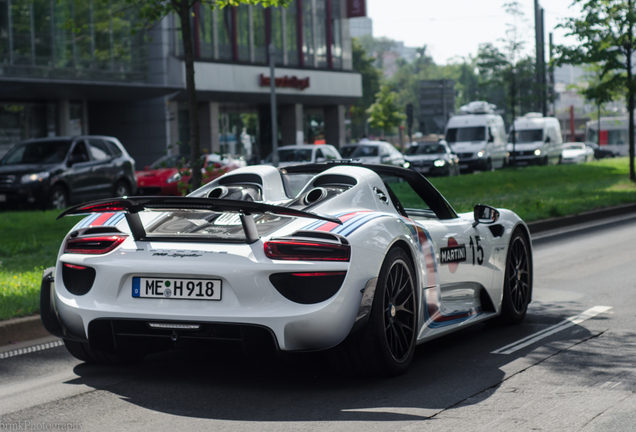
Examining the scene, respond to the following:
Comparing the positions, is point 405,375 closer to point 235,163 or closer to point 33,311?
point 33,311

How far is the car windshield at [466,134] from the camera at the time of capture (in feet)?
127

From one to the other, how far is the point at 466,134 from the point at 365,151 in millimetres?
8988

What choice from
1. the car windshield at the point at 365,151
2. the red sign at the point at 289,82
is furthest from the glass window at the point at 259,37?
the car windshield at the point at 365,151

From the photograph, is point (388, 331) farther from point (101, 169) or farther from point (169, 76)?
point (169, 76)

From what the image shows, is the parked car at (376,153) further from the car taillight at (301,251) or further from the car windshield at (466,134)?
the car taillight at (301,251)

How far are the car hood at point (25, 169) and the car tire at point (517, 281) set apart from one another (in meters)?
15.0

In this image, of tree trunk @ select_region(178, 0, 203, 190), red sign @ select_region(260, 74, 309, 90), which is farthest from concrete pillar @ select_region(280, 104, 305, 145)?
tree trunk @ select_region(178, 0, 203, 190)

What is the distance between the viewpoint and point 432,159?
32625 millimetres

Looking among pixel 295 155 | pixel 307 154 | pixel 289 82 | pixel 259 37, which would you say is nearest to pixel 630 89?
pixel 307 154

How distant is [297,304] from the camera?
4602 mm

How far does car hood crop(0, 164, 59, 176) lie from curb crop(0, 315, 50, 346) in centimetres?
1381

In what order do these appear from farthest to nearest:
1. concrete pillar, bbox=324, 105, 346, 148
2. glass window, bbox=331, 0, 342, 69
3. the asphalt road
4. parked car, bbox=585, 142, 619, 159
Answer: parked car, bbox=585, 142, 619, 159 < concrete pillar, bbox=324, 105, 346, 148 < glass window, bbox=331, 0, 342, 69 < the asphalt road

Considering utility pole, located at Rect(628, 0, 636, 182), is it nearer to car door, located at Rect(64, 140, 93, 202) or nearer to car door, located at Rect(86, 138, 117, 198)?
car door, located at Rect(86, 138, 117, 198)

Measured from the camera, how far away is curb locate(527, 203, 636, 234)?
50.3ft
